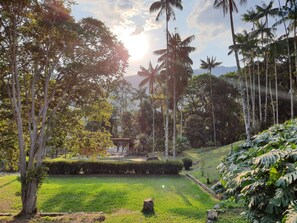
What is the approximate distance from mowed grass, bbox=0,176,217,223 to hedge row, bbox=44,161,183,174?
540 cm

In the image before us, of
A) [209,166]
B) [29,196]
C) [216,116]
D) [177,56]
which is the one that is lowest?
[209,166]

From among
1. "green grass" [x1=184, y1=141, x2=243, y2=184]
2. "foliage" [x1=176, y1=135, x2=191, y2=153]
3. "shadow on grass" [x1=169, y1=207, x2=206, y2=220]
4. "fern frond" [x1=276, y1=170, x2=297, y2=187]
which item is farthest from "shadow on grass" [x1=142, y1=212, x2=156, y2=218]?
"foliage" [x1=176, y1=135, x2=191, y2=153]

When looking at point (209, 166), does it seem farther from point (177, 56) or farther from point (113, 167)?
point (177, 56)

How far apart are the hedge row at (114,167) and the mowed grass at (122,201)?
5398mm

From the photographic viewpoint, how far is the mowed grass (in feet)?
30.5

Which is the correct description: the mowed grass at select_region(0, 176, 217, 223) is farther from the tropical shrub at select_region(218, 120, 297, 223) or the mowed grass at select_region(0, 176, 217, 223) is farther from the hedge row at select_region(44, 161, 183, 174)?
the hedge row at select_region(44, 161, 183, 174)

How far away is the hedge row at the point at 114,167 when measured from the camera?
21.6 metres

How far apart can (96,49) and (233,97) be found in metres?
35.2

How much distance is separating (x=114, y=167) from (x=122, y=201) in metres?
10.1

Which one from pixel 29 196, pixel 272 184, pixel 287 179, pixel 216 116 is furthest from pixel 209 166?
pixel 216 116

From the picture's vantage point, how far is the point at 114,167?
22.0 m

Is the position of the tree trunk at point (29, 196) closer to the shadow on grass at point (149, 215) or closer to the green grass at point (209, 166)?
the shadow on grass at point (149, 215)

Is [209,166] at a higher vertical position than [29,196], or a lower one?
lower

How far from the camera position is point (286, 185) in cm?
309
